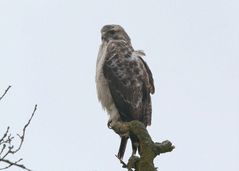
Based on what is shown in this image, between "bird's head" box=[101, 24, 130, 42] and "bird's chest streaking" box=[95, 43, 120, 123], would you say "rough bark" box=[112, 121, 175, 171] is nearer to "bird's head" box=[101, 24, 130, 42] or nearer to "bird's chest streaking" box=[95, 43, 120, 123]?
"bird's chest streaking" box=[95, 43, 120, 123]

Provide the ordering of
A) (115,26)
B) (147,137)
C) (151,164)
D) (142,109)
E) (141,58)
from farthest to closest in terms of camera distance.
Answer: (115,26)
(141,58)
(142,109)
(147,137)
(151,164)

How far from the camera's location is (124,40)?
9.28 m

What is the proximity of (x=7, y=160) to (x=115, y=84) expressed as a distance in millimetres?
3777

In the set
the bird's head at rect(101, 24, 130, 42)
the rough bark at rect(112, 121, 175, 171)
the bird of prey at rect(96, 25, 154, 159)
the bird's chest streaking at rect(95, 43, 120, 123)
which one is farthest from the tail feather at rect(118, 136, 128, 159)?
the rough bark at rect(112, 121, 175, 171)

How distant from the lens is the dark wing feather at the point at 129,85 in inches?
322

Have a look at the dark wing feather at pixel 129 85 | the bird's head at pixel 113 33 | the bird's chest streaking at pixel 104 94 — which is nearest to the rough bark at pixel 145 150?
the dark wing feather at pixel 129 85

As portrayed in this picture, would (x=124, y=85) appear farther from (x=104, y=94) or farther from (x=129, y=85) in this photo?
(x=104, y=94)

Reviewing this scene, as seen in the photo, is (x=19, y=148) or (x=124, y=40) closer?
(x=19, y=148)

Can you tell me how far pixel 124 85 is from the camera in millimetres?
8375

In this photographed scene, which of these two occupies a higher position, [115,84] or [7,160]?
[115,84]

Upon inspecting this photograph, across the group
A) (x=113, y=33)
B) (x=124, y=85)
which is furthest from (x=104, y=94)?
(x=113, y=33)

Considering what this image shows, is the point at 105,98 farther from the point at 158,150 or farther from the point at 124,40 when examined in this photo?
the point at 158,150

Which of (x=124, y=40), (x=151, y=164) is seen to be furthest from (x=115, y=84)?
(x=151, y=164)

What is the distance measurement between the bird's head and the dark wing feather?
0.70 meters
